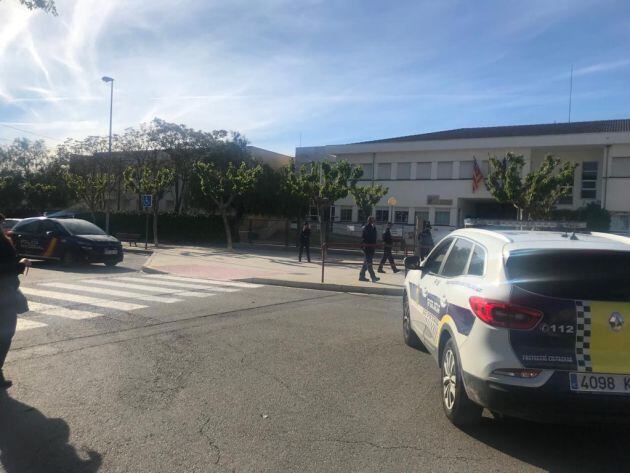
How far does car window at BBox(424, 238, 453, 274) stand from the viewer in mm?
5871

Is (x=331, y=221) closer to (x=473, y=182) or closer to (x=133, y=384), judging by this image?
(x=473, y=182)

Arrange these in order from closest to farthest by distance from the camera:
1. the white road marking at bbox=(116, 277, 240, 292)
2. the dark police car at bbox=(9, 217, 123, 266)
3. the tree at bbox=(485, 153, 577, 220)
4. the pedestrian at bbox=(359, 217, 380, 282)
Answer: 1. the white road marking at bbox=(116, 277, 240, 292)
2. the pedestrian at bbox=(359, 217, 380, 282)
3. the dark police car at bbox=(9, 217, 123, 266)
4. the tree at bbox=(485, 153, 577, 220)

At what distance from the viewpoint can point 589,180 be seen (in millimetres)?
35750

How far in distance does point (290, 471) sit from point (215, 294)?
26.9 ft

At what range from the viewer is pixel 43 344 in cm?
659

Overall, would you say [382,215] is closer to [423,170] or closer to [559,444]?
[423,170]

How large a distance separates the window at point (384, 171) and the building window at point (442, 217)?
4.80 meters

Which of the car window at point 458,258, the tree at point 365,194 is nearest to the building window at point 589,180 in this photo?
the tree at point 365,194

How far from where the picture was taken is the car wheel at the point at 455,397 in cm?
412

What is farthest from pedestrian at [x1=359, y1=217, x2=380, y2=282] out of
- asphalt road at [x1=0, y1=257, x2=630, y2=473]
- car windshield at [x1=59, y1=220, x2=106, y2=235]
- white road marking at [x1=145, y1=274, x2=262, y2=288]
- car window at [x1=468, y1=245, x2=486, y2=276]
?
car window at [x1=468, y1=245, x2=486, y2=276]

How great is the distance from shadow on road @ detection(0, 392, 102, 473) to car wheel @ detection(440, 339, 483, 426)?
2630 millimetres

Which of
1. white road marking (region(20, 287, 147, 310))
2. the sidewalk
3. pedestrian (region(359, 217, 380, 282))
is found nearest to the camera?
white road marking (region(20, 287, 147, 310))

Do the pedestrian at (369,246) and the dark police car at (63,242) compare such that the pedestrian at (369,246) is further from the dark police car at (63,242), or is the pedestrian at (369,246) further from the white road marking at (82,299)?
the dark police car at (63,242)

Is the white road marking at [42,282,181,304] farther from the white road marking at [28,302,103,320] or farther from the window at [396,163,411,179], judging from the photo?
the window at [396,163,411,179]
